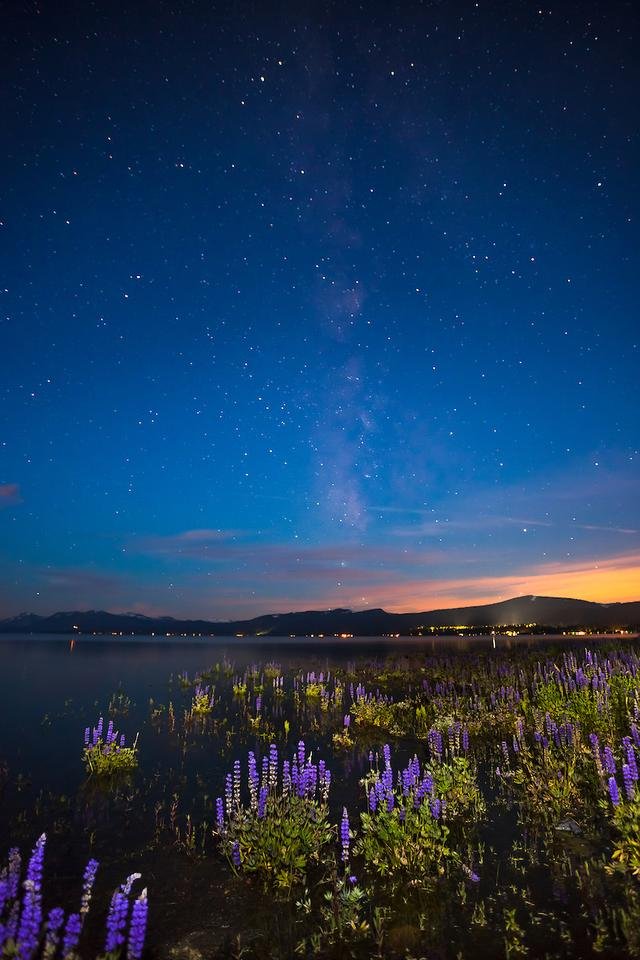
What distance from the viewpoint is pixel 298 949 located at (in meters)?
5.99

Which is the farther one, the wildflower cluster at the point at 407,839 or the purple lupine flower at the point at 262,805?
the purple lupine flower at the point at 262,805

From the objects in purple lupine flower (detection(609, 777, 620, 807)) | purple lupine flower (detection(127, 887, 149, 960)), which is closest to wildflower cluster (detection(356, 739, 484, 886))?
purple lupine flower (detection(609, 777, 620, 807))

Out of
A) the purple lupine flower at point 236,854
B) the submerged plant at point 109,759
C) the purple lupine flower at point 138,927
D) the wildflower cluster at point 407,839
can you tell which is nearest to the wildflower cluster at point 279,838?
the purple lupine flower at point 236,854

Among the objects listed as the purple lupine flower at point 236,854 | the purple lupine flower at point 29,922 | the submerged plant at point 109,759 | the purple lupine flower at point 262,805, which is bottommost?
the submerged plant at point 109,759

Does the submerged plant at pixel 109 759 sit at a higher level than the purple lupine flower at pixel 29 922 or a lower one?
lower

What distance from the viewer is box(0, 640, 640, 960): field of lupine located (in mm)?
5992

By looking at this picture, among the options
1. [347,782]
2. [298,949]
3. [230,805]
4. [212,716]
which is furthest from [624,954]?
[212,716]

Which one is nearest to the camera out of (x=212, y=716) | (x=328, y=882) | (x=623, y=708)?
(x=328, y=882)

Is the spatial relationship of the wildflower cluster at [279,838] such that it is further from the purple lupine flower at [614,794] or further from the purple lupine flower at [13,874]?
the purple lupine flower at [614,794]

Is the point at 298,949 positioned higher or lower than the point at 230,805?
lower

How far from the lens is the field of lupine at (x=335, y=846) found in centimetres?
599

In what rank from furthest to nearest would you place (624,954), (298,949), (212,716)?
1. (212,716)
2. (298,949)
3. (624,954)

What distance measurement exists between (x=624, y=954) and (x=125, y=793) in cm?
1091

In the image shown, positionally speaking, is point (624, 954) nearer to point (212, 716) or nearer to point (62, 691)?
point (212, 716)
